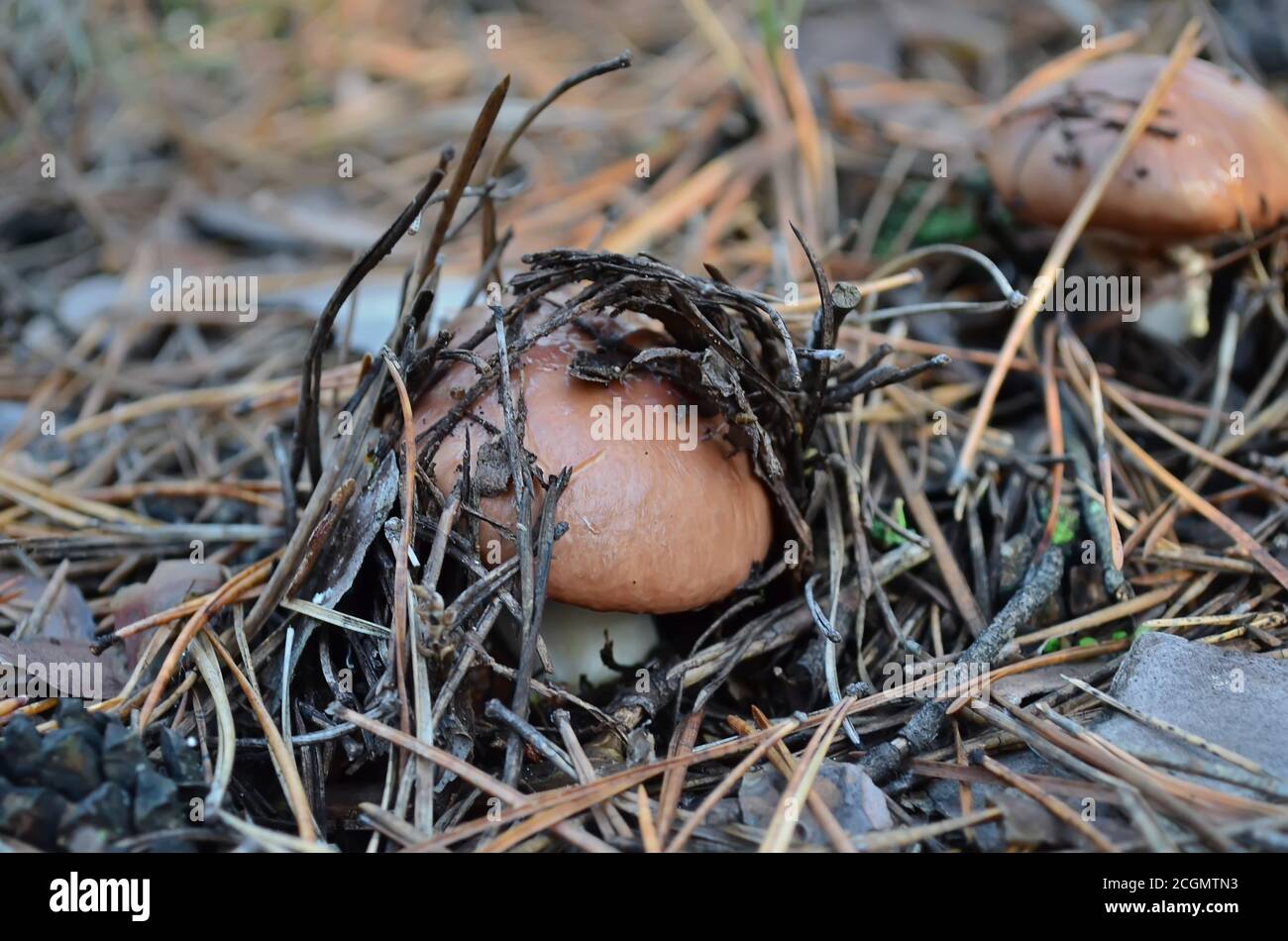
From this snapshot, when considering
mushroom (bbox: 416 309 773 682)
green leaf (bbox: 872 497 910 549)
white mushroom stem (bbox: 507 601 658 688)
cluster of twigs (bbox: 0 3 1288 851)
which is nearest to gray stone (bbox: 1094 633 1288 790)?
cluster of twigs (bbox: 0 3 1288 851)

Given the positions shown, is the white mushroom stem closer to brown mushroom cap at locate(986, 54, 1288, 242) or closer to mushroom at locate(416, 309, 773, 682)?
mushroom at locate(416, 309, 773, 682)

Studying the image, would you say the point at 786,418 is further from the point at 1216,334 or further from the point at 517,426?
the point at 1216,334

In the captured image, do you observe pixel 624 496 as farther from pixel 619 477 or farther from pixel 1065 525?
pixel 1065 525

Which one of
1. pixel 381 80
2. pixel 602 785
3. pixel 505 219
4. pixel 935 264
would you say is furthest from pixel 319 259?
pixel 602 785

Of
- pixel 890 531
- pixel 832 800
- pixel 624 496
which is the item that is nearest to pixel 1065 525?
pixel 890 531

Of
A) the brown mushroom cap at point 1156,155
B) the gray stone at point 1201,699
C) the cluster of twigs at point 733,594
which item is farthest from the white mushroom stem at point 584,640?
the brown mushroom cap at point 1156,155

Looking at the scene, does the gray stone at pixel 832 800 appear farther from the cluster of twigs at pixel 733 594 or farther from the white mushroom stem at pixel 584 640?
the white mushroom stem at pixel 584 640
